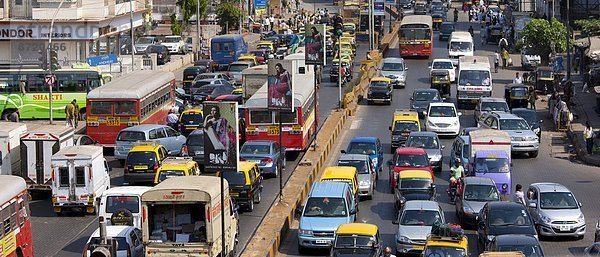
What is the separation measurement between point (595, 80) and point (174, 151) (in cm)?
2584

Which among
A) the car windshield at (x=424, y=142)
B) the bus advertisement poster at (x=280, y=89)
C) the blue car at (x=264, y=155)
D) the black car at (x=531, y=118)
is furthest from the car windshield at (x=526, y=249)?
the black car at (x=531, y=118)

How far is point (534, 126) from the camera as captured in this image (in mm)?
51844

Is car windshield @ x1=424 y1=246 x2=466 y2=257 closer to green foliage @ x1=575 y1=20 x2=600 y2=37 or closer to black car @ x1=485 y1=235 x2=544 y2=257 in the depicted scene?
black car @ x1=485 y1=235 x2=544 y2=257

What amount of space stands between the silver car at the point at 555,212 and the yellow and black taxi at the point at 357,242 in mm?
5935

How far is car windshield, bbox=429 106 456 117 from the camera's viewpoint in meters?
53.1

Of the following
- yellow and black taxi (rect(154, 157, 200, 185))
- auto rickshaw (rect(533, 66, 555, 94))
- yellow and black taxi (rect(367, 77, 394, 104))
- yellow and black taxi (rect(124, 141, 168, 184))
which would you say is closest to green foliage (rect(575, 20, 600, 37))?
auto rickshaw (rect(533, 66, 555, 94))

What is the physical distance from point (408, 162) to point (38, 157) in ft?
39.7

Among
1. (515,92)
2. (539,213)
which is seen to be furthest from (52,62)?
(539,213)

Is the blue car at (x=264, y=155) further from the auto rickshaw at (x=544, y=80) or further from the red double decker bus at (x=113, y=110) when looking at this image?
the auto rickshaw at (x=544, y=80)

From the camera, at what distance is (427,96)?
58.1 metres

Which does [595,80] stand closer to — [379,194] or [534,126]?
[534,126]

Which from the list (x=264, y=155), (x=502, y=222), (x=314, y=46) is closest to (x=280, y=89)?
(x=264, y=155)

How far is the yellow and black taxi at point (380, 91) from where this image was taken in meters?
62.9

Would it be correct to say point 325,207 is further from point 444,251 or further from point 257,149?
point 257,149
